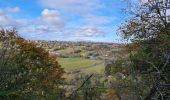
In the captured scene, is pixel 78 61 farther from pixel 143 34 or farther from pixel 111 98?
pixel 143 34

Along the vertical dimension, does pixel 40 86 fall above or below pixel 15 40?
below

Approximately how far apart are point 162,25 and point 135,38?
3.15m

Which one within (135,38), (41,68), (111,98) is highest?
(135,38)

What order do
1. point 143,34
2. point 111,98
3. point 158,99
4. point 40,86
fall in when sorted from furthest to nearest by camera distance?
1. point 111,98
2. point 40,86
3. point 143,34
4. point 158,99

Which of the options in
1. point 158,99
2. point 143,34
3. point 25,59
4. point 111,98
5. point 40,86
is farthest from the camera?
point 111,98

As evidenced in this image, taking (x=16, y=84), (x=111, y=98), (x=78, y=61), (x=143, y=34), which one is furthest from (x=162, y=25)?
(x=78, y=61)

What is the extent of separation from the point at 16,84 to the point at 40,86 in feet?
62.6

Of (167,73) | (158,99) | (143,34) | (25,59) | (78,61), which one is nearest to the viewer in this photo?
(158,99)

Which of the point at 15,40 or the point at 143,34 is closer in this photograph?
the point at 143,34

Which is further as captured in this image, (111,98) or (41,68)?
(111,98)

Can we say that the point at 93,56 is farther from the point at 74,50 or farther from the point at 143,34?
the point at 143,34

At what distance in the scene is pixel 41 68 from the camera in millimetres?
A: 53625

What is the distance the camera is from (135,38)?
3231cm

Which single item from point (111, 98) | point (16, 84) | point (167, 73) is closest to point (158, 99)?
point (167, 73)
